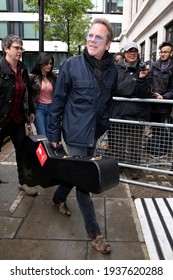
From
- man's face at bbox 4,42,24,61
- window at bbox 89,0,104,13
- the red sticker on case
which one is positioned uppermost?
window at bbox 89,0,104,13

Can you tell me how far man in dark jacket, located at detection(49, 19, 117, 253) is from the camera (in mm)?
2807

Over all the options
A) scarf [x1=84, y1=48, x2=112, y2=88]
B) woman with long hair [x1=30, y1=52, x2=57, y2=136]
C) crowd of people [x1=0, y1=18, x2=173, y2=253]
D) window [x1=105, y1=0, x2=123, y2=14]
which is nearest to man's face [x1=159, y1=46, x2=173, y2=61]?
crowd of people [x1=0, y1=18, x2=173, y2=253]

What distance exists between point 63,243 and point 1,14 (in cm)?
4264

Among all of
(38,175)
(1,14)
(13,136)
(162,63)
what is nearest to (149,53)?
(162,63)

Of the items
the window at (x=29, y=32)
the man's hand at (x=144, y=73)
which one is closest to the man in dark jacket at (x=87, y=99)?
the man's hand at (x=144, y=73)

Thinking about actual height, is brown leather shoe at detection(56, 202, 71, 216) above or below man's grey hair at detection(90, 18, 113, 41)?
below

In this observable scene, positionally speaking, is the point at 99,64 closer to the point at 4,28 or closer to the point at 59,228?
the point at 59,228

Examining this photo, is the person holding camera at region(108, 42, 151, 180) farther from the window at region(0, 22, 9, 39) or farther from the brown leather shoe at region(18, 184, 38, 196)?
the window at region(0, 22, 9, 39)

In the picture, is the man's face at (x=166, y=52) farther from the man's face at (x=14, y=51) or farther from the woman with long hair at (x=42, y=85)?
the man's face at (x=14, y=51)

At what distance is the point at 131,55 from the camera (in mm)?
4473

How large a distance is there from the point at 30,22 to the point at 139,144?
3986 centimetres

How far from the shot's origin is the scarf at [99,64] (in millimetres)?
2838

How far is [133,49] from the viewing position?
174 inches

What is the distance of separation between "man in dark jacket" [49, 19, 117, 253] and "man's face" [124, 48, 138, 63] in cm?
154
